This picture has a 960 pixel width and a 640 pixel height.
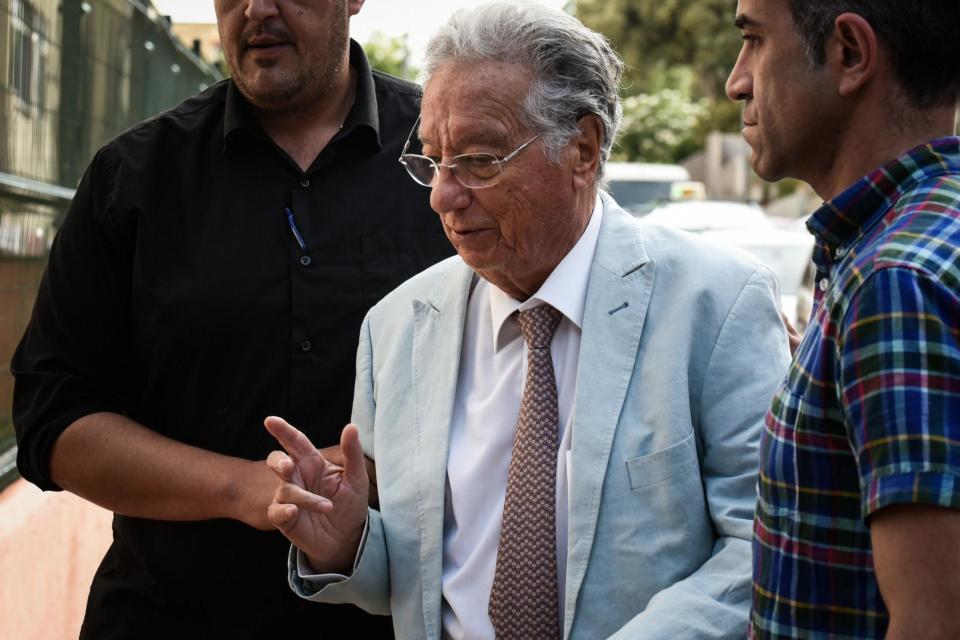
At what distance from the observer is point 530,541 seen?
7.63ft

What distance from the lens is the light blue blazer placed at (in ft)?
7.36

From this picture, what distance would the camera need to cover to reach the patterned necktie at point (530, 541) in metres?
2.31

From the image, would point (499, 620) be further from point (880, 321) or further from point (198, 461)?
point (880, 321)

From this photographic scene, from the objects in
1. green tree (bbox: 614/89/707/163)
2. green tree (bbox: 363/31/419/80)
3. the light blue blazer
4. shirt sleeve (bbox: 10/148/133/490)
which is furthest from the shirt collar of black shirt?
green tree (bbox: 614/89/707/163)

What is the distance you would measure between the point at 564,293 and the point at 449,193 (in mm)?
309

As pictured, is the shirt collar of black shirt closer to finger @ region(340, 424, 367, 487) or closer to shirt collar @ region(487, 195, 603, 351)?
shirt collar @ region(487, 195, 603, 351)

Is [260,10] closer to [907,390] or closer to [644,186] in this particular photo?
[907,390]

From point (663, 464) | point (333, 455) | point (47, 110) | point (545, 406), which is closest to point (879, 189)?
point (663, 464)

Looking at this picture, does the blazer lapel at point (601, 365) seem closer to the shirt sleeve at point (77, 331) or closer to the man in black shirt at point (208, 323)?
the man in black shirt at point (208, 323)

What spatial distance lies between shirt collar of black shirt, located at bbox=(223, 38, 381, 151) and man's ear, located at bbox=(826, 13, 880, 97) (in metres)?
1.57

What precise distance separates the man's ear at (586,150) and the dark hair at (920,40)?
2.90 ft

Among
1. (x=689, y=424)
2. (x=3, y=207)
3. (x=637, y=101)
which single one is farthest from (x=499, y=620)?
(x=637, y=101)

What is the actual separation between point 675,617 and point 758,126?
2.87 ft

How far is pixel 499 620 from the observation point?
2.32m
